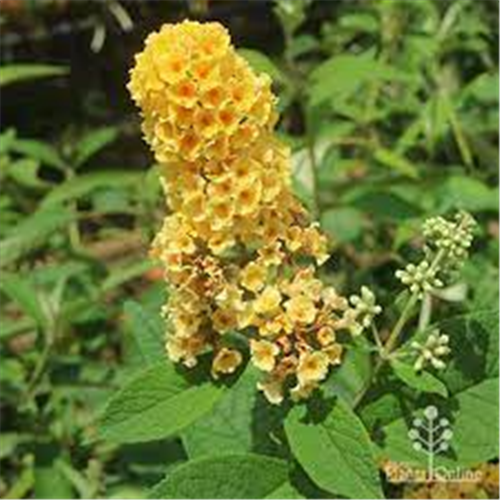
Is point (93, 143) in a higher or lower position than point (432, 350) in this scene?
lower

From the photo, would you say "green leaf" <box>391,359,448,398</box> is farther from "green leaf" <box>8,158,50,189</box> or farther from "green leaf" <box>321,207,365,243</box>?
"green leaf" <box>8,158,50,189</box>

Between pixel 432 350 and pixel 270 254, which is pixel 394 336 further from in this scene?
pixel 270 254

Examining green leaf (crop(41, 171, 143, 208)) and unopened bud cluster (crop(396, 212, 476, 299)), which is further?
green leaf (crop(41, 171, 143, 208))

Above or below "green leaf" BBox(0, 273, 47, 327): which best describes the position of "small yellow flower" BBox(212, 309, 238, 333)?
above

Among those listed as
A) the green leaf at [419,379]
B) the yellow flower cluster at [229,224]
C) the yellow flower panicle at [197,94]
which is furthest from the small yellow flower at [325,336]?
the yellow flower panicle at [197,94]

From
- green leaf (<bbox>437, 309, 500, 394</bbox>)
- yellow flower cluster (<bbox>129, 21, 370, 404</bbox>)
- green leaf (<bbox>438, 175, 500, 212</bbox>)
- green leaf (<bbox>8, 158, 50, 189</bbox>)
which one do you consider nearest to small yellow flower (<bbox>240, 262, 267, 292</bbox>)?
yellow flower cluster (<bbox>129, 21, 370, 404</bbox>)

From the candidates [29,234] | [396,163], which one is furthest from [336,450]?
[396,163]
